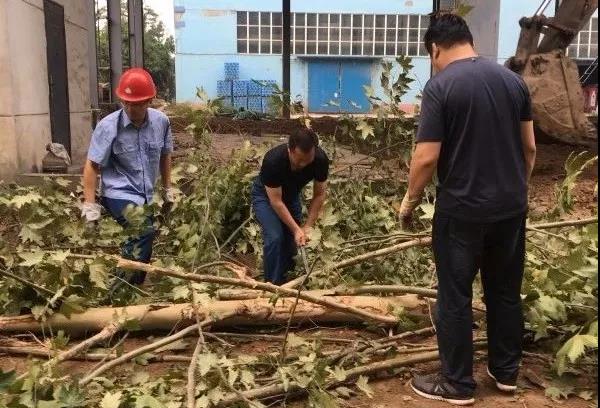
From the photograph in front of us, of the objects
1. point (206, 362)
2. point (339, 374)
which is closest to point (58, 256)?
point (206, 362)

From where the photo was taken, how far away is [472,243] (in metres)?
2.76

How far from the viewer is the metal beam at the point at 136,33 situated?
867 inches

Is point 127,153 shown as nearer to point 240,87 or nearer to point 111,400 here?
point 111,400

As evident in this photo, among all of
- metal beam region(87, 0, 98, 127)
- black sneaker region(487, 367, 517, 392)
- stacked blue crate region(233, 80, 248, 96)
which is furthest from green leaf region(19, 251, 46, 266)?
stacked blue crate region(233, 80, 248, 96)

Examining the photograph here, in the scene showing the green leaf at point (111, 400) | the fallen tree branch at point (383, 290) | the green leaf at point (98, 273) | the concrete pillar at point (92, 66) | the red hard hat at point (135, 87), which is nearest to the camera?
the green leaf at point (111, 400)

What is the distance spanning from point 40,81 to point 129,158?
3785 millimetres

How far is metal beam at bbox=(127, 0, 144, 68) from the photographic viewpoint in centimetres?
2202

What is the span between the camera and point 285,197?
4.43 metres

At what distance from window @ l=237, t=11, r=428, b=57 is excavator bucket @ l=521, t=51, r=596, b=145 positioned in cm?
2642

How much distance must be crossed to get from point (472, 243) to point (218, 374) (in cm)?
119

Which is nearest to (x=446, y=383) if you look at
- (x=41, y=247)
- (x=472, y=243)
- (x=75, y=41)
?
(x=472, y=243)

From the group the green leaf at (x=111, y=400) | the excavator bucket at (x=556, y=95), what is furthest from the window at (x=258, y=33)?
the green leaf at (x=111, y=400)

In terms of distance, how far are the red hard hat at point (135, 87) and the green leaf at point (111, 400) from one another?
6.67 feet

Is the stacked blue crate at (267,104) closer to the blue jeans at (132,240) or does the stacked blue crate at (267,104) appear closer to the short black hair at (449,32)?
the blue jeans at (132,240)
